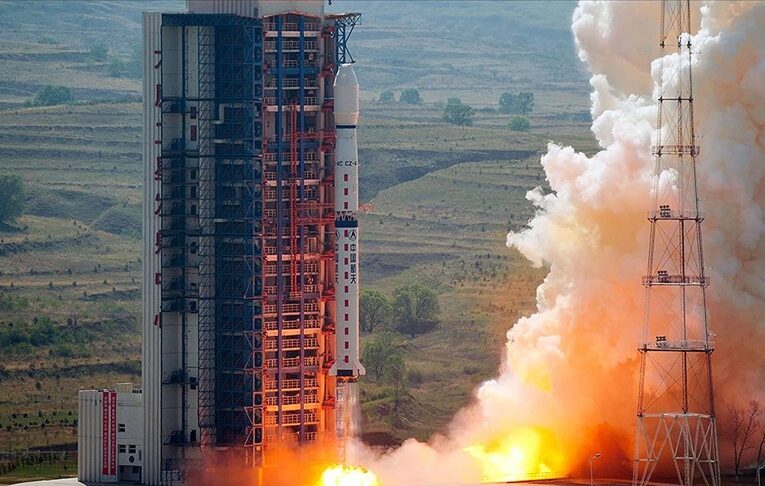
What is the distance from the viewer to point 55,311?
131 meters

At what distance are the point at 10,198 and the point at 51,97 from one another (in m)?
42.5

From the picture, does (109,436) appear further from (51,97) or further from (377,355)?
(51,97)

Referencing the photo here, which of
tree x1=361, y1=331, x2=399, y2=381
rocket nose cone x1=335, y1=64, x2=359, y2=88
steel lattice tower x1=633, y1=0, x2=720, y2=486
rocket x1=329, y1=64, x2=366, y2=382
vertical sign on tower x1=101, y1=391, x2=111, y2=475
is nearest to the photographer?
steel lattice tower x1=633, y1=0, x2=720, y2=486

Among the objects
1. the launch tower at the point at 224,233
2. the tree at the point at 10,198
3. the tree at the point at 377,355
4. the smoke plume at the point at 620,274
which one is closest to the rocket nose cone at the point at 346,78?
the launch tower at the point at 224,233

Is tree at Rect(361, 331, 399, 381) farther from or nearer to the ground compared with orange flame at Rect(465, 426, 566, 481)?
farther from the ground

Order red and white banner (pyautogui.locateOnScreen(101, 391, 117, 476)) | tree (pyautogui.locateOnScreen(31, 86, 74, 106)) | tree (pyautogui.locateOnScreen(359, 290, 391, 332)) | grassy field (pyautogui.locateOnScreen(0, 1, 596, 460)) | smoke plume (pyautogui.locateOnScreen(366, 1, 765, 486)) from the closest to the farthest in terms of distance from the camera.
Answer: red and white banner (pyautogui.locateOnScreen(101, 391, 117, 476)) → smoke plume (pyautogui.locateOnScreen(366, 1, 765, 486)) → grassy field (pyautogui.locateOnScreen(0, 1, 596, 460)) → tree (pyautogui.locateOnScreen(359, 290, 391, 332)) → tree (pyautogui.locateOnScreen(31, 86, 74, 106))

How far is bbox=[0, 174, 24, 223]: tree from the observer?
14362cm

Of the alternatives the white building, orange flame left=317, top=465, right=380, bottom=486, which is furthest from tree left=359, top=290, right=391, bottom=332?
orange flame left=317, top=465, right=380, bottom=486

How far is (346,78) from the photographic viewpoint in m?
79.9

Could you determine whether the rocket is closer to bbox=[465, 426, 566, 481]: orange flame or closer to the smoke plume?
the smoke plume

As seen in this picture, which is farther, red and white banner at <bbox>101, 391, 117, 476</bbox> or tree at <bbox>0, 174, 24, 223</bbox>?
tree at <bbox>0, 174, 24, 223</bbox>

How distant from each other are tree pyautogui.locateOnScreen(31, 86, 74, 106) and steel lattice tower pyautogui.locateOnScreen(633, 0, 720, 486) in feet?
354

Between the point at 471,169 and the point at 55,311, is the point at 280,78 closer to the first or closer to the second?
the point at 55,311

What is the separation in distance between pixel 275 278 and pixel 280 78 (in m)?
7.02
